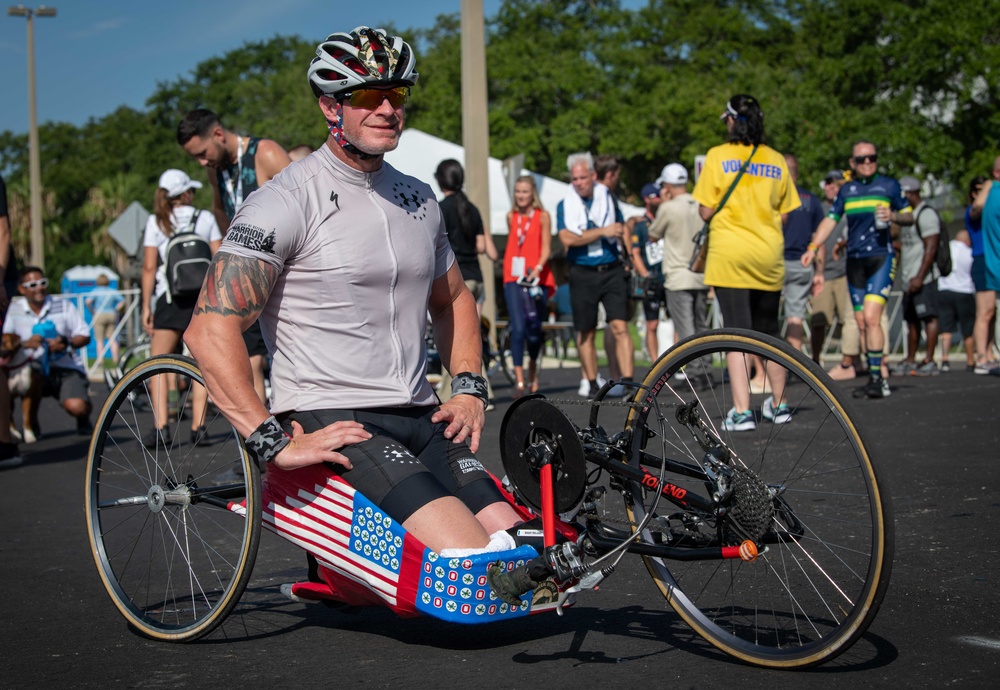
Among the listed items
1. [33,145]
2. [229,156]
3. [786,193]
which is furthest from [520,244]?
[33,145]

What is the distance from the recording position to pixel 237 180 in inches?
279

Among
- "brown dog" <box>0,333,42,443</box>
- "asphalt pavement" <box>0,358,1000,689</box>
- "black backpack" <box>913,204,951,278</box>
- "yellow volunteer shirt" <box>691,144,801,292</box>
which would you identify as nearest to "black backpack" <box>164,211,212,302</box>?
"brown dog" <box>0,333,42,443</box>

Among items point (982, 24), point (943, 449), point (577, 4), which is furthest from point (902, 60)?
point (943, 449)

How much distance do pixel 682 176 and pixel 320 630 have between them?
9.05 meters

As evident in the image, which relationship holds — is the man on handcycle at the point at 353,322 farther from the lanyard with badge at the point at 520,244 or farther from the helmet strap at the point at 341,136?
the lanyard with badge at the point at 520,244

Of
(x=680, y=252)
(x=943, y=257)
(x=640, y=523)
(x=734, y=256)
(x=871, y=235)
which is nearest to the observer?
(x=640, y=523)

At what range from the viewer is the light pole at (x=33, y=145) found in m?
30.2

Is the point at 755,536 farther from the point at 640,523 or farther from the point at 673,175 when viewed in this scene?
the point at 673,175

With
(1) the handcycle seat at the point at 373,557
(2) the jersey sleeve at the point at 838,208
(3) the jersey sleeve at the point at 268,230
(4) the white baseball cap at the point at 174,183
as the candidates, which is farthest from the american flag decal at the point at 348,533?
(2) the jersey sleeve at the point at 838,208

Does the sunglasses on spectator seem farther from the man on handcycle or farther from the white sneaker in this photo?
the white sneaker

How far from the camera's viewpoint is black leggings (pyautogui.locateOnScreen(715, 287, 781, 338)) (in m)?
8.25

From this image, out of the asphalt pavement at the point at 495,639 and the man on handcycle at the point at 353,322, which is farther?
the man on handcycle at the point at 353,322

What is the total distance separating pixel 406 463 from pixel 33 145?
1147 inches

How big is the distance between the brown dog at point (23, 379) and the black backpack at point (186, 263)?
97.6 inches
